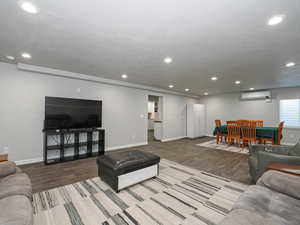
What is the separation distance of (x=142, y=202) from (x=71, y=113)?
305 centimetres

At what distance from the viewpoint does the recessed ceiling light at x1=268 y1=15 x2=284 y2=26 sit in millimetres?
1565

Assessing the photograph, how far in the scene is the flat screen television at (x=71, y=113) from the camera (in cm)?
343

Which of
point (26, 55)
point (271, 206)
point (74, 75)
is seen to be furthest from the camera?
point (74, 75)

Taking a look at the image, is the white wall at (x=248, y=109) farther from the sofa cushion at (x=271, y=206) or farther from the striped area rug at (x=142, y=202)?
the sofa cushion at (x=271, y=206)

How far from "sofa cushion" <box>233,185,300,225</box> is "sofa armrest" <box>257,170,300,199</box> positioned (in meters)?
0.05

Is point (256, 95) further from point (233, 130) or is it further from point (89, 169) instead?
point (89, 169)

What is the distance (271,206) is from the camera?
3.79 feet

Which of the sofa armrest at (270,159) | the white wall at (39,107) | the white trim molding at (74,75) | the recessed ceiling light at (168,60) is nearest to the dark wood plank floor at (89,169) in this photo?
the sofa armrest at (270,159)

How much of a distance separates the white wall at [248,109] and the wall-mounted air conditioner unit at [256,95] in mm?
196

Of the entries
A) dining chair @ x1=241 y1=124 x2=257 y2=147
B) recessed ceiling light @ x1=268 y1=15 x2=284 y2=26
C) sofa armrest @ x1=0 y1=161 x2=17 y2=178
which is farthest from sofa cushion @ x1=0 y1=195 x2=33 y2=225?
dining chair @ x1=241 y1=124 x2=257 y2=147

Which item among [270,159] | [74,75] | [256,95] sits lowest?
[270,159]

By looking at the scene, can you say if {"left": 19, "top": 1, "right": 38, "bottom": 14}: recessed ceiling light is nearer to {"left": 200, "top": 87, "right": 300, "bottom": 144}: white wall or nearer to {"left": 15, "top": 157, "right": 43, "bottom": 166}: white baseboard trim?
{"left": 15, "top": 157, "right": 43, "bottom": 166}: white baseboard trim

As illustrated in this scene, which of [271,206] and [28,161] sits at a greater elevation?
[271,206]

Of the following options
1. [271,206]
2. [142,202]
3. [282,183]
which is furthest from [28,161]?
[282,183]
